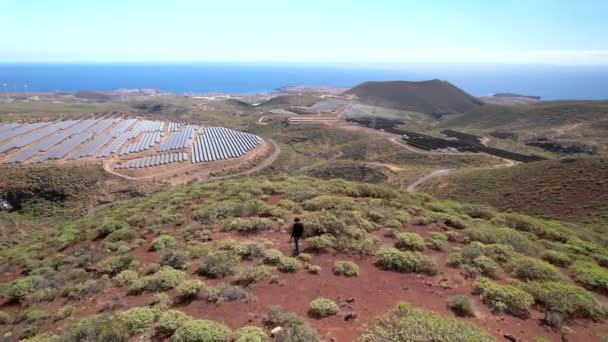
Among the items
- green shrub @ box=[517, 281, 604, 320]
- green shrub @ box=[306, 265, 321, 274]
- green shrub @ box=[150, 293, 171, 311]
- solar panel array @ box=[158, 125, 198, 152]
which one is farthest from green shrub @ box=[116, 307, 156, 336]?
solar panel array @ box=[158, 125, 198, 152]

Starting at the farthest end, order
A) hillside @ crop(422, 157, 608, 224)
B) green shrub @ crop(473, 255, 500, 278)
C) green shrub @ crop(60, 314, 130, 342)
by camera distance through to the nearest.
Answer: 1. hillside @ crop(422, 157, 608, 224)
2. green shrub @ crop(473, 255, 500, 278)
3. green shrub @ crop(60, 314, 130, 342)

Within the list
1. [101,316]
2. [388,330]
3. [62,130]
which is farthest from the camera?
[62,130]

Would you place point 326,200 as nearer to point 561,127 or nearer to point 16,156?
point 16,156

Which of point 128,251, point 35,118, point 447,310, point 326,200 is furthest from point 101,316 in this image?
point 35,118

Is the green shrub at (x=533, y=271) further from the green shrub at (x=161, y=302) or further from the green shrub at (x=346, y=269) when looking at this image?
the green shrub at (x=161, y=302)

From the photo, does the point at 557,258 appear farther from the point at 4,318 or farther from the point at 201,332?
the point at 4,318

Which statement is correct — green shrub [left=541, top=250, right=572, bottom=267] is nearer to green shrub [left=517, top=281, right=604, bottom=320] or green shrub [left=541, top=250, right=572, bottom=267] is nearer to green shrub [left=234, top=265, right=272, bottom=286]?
green shrub [left=517, top=281, right=604, bottom=320]
